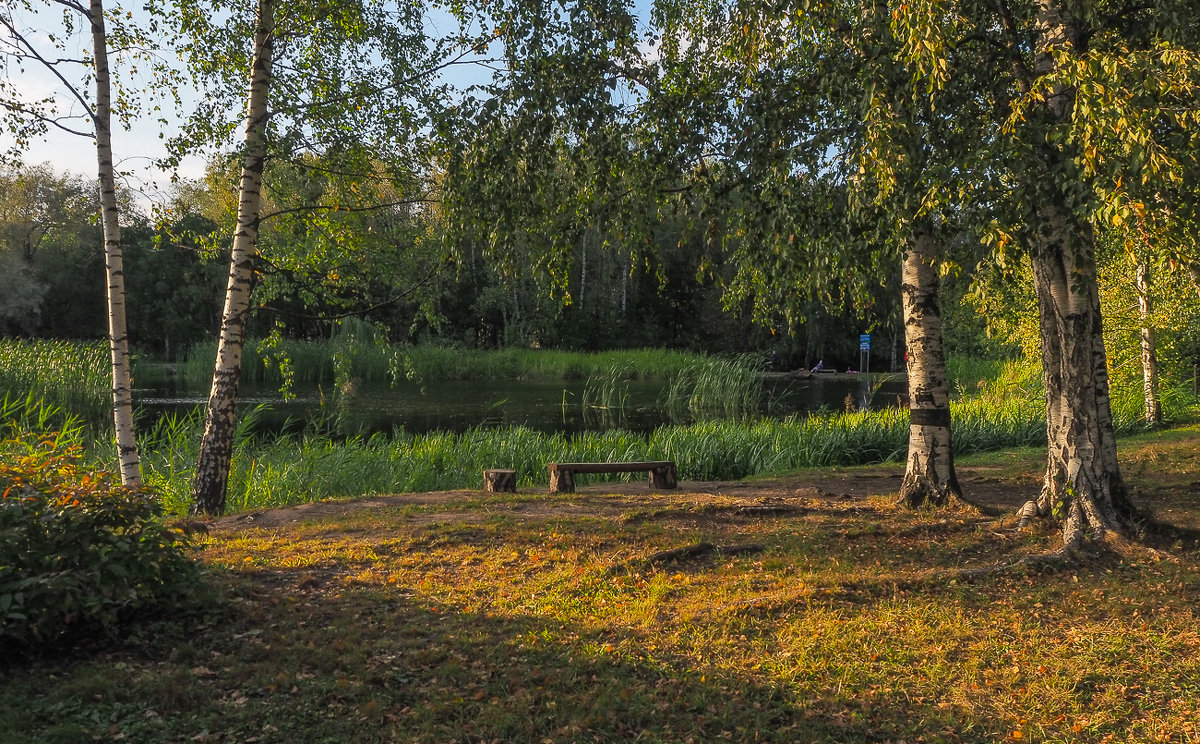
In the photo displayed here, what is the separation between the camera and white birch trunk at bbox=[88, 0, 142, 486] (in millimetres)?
7234

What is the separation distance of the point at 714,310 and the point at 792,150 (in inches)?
1663

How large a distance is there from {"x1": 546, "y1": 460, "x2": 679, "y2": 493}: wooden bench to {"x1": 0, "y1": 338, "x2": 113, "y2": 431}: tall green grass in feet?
33.7

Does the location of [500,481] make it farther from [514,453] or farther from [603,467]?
[514,453]

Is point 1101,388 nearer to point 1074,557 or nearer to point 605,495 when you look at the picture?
point 1074,557

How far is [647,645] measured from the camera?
443 centimetres

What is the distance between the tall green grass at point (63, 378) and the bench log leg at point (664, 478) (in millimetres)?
11065

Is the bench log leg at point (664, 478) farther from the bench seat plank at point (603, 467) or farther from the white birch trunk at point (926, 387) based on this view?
the white birch trunk at point (926, 387)

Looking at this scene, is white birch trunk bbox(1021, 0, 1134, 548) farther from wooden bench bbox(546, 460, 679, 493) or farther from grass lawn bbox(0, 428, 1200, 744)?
wooden bench bbox(546, 460, 679, 493)

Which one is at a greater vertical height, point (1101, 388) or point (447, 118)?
point (447, 118)

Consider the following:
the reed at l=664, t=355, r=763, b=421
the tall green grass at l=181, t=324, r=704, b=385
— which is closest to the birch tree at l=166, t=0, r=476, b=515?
the reed at l=664, t=355, r=763, b=421

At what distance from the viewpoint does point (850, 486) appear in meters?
9.70

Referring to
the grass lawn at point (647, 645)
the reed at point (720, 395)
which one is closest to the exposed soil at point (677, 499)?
the grass lawn at point (647, 645)

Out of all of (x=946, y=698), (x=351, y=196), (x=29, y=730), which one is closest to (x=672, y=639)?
(x=946, y=698)

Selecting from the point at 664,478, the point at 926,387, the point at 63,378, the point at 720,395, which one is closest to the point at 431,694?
the point at 926,387
